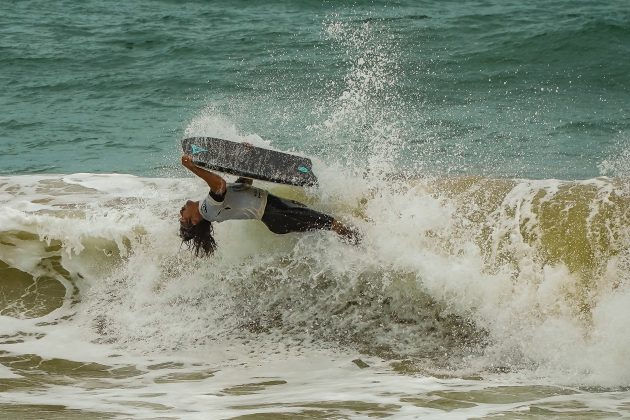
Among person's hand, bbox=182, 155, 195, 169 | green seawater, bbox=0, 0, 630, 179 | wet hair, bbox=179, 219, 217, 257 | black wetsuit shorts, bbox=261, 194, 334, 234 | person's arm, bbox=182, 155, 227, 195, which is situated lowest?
wet hair, bbox=179, 219, 217, 257

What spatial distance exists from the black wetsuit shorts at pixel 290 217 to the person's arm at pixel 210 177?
0.49 meters

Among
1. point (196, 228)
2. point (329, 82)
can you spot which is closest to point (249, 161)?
point (196, 228)

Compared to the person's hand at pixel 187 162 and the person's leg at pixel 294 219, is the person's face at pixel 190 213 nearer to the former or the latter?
the person's hand at pixel 187 162

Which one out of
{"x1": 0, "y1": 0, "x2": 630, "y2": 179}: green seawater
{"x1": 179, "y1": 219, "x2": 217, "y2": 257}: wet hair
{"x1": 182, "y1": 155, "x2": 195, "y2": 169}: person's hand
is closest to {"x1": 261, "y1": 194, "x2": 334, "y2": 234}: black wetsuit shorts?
{"x1": 179, "y1": 219, "x2": 217, "y2": 257}: wet hair

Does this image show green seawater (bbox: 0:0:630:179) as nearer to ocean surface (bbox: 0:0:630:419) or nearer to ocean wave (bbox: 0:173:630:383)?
ocean surface (bbox: 0:0:630:419)

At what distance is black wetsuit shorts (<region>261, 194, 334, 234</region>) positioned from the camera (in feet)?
25.6

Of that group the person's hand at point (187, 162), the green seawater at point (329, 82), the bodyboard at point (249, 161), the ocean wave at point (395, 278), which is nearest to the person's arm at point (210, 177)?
the person's hand at point (187, 162)

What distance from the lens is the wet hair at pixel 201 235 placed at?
782 cm

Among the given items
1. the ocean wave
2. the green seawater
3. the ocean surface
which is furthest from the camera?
the green seawater

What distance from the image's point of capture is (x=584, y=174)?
11453 millimetres

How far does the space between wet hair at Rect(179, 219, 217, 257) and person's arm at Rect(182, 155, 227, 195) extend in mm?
407

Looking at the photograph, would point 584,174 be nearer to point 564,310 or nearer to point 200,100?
point 564,310

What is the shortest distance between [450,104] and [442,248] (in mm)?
7270

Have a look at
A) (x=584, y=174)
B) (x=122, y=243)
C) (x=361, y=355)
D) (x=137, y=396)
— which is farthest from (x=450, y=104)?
(x=137, y=396)
